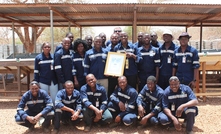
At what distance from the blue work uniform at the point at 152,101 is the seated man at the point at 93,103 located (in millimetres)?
698

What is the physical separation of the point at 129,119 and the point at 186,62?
1674 millimetres

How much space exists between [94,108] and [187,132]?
1.82 m

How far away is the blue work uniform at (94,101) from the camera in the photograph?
477 centimetres

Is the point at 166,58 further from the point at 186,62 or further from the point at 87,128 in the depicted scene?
the point at 87,128

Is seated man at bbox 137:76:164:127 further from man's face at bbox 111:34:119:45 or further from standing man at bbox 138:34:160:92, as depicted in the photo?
man's face at bbox 111:34:119:45

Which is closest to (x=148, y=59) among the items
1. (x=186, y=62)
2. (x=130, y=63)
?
(x=130, y=63)

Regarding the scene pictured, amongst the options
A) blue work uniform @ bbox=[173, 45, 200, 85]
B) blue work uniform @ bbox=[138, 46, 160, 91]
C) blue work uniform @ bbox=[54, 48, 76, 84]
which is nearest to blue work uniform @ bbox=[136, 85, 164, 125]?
blue work uniform @ bbox=[138, 46, 160, 91]

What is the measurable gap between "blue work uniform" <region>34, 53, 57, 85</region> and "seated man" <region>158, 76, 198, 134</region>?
2.47 m

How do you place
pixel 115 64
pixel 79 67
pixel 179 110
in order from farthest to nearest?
pixel 79 67 → pixel 115 64 → pixel 179 110

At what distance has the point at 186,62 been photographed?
4.93 m

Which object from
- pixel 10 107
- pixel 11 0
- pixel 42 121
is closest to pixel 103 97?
pixel 42 121

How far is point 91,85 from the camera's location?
15.7ft

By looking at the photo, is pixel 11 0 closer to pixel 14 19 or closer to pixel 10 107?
pixel 14 19

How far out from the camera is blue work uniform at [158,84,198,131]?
4402 millimetres
